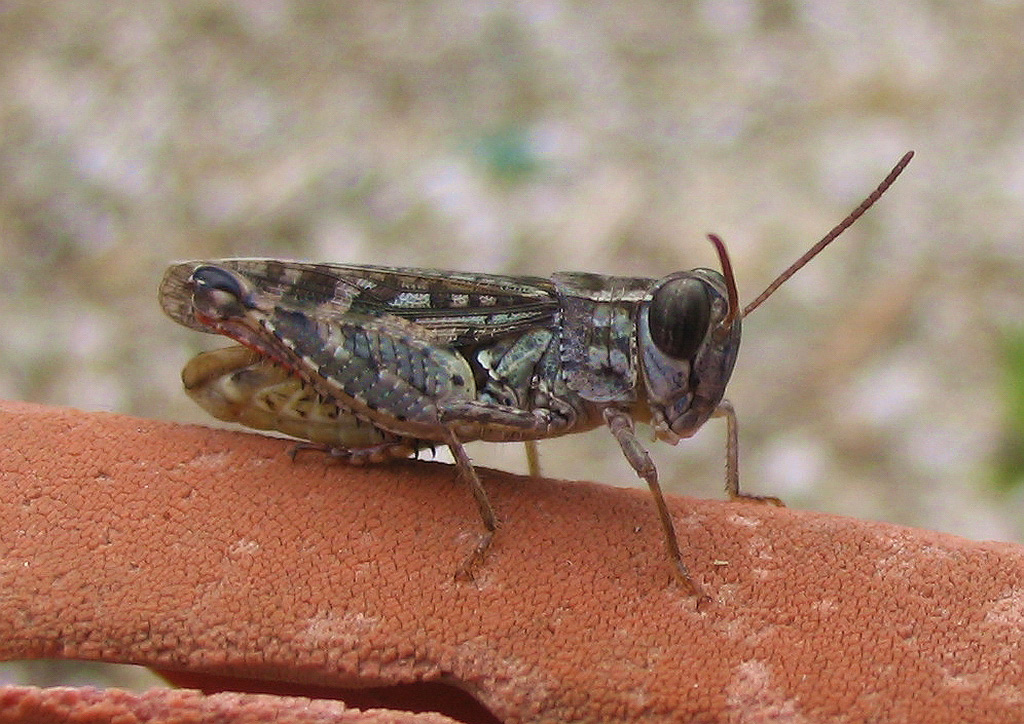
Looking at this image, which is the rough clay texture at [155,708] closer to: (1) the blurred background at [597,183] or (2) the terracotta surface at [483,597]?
(2) the terracotta surface at [483,597]

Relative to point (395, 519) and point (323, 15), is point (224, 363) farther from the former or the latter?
point (323, 15)

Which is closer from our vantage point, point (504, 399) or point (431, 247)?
point (504, 399)

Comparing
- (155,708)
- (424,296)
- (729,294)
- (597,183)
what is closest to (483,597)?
(155,708)

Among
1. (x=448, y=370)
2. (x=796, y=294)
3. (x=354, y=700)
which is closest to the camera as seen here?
(x=354, y=700)

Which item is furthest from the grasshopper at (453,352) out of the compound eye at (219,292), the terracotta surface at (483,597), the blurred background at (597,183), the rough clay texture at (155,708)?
the blurred background at (597,183)

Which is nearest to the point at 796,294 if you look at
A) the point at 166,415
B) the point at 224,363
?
the point at 166,415

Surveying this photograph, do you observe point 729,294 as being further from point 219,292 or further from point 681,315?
point 219,292

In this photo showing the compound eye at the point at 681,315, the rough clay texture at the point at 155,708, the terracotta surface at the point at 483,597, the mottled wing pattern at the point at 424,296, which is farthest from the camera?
the mottled wing pattern at the point at 424,296
